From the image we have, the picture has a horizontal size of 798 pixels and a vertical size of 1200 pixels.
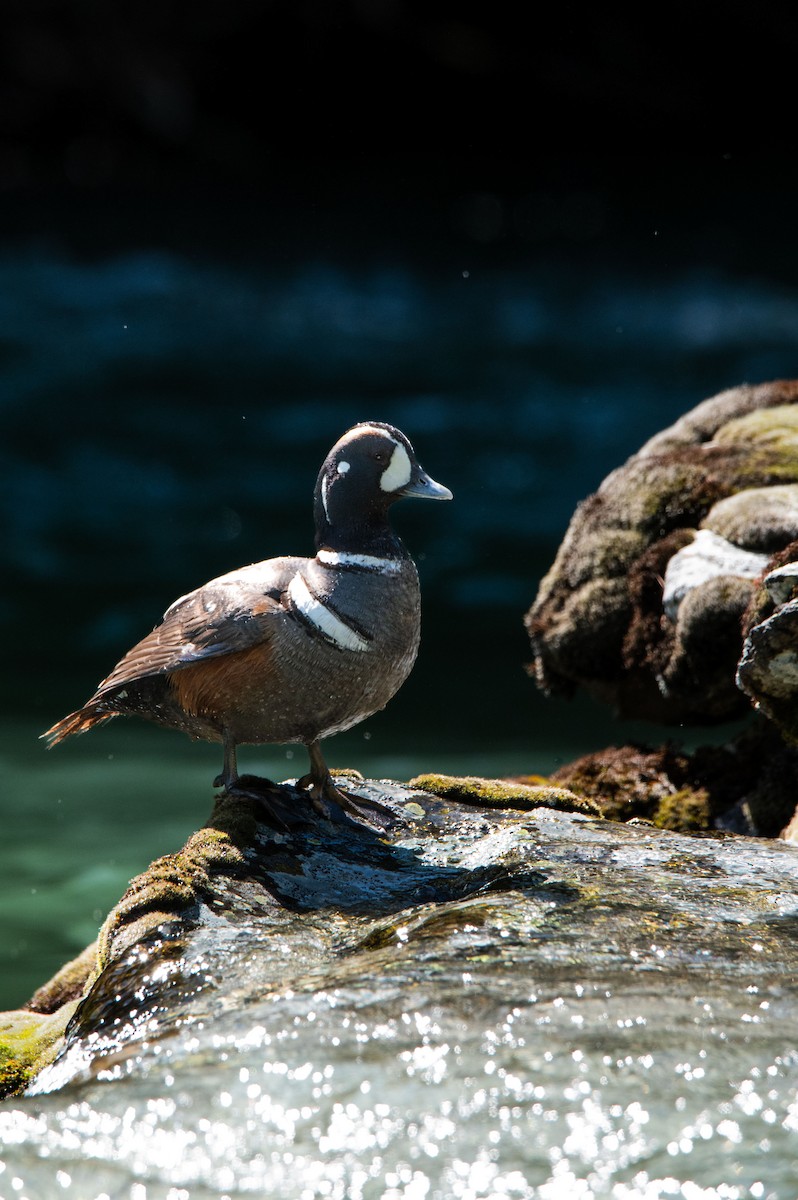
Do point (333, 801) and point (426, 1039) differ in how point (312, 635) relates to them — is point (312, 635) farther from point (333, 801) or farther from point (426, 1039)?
point (426, 1039)

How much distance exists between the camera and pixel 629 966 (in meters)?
3.55

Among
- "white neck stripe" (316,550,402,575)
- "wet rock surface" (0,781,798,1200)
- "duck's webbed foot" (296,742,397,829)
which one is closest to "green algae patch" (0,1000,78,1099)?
"wet rock surface" (0,781,798,1200)

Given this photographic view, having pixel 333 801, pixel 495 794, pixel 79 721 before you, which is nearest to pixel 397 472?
pixel 333 801

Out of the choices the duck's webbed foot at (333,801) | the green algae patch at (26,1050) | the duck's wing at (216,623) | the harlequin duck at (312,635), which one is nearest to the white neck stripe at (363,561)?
the harlequin duck at (312,635)

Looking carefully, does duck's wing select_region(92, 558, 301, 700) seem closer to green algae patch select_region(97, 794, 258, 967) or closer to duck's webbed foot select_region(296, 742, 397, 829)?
duck's webbed foot select_region(296, 742, 397, 829)

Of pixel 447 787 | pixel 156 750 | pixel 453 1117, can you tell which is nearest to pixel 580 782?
pixel 447 787

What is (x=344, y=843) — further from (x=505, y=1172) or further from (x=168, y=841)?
(x=168, y=841)

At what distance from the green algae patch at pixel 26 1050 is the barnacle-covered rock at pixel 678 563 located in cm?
423

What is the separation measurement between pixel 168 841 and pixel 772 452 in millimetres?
8007

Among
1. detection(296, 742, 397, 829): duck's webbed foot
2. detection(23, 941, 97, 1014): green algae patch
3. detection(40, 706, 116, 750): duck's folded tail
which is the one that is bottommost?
detection(23, 941, 97, 1014): green algae patch

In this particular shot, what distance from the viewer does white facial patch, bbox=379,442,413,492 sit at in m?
5.48

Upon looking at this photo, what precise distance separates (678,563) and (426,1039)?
5110mm

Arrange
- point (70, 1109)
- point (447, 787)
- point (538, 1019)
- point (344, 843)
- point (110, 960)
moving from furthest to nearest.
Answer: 1. point (447, 787)
2. point (344, 843)
3. point (110, 960)
4. point (538, 1019)
5. point (70, 1109)

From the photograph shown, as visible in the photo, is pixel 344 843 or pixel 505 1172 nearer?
pixel 505 1172
